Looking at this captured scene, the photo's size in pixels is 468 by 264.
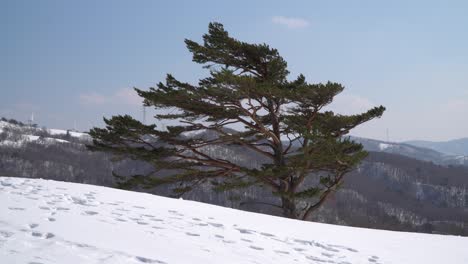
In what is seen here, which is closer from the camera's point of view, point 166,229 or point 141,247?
point 141,247

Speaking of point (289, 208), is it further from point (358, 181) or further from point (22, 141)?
point (22, 141)

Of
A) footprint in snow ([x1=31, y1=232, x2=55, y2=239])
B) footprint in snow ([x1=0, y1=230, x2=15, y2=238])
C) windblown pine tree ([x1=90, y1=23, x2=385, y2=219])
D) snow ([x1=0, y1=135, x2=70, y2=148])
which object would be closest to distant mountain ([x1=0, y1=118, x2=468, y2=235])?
snow ([x1=0, y1=135, x2=70, y2=148])

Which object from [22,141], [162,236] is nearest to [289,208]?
[162,236]

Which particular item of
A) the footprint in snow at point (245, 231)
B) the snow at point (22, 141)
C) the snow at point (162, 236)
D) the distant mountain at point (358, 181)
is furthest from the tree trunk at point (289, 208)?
the snow at point (22, 141)

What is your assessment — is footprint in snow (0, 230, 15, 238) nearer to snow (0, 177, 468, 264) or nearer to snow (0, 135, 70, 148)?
snow (0, 177, 468, 264)

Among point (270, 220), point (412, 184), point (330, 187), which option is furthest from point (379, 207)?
point (270, 220)

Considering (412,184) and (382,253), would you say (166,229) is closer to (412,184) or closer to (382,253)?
(382,253)

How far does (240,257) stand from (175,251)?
82cm

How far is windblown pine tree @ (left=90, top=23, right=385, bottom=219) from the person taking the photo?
46.9 ft

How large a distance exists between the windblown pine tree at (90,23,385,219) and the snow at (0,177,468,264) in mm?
6542

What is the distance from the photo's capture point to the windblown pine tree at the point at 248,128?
14281 mm

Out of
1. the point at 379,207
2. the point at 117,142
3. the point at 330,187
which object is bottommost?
the point at 379,207

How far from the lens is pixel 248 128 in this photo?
17078 millimetres

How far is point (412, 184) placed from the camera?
170875 mm
